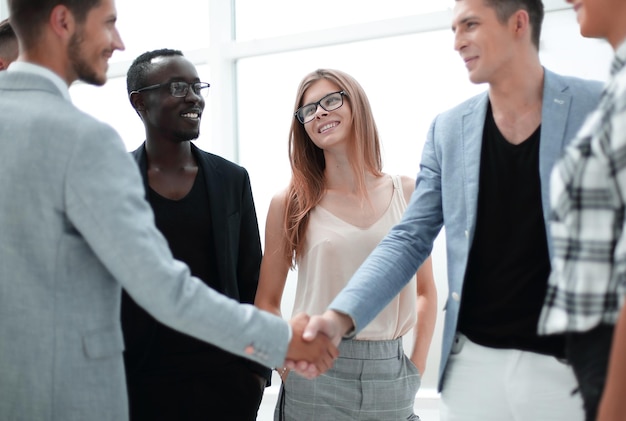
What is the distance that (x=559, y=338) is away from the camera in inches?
63.5

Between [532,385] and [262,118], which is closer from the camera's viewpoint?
[532,385]

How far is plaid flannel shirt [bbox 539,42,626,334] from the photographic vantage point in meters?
1.03

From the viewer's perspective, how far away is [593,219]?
1068 millimetres

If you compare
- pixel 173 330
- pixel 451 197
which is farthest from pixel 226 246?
pixel 451 197

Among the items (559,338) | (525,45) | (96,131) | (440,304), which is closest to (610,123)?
(559,338)

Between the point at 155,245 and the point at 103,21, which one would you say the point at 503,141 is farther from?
the point at 103,21

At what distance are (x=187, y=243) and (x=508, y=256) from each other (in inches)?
44.9

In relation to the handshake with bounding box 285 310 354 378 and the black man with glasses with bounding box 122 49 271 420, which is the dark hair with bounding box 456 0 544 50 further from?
the black man with glasses with bounding box 122 49 271 420

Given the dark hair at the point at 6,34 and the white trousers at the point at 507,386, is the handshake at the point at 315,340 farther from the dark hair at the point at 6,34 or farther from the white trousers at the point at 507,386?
the dark hair at the point at 6,34

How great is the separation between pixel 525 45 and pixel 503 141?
0.27 meters

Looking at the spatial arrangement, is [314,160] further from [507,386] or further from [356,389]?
[507,386]

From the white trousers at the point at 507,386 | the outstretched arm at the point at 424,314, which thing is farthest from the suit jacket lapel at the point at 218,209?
the white trousers at the point at 507,386

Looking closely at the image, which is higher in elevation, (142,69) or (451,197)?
(142,69)

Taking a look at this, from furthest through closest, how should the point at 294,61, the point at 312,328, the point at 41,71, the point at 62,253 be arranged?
1. the point at 294,61
2. the point at 312,328
3. the point at 41,71
4. the point at 62,253
